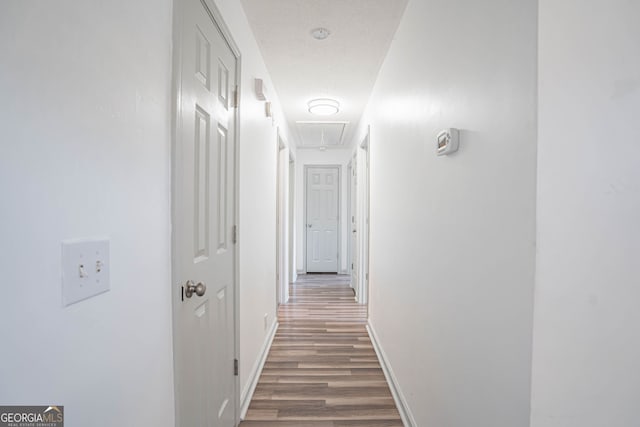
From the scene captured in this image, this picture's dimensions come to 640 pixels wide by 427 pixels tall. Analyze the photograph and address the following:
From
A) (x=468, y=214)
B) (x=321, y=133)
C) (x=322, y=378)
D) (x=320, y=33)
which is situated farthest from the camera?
(x=321, y=133)

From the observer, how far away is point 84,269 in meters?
0.65

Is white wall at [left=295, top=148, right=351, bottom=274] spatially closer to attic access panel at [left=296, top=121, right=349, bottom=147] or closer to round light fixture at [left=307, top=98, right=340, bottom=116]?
attic access panel at [left=296, top=121, right=349, bottom=147]

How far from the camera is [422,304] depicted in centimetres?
158

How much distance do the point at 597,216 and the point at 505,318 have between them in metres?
0.33

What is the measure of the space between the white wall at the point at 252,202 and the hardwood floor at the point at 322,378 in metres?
0.20

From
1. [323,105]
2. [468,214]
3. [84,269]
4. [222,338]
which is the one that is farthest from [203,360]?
[323,105]

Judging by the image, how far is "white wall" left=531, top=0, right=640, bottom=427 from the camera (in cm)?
67

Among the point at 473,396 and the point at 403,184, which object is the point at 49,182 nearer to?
the point at 473,396

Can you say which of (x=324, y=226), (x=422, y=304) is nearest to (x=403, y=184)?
(x=422, y=304)

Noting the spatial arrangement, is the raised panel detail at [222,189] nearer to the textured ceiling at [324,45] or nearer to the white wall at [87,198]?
the white wall at [87,198]

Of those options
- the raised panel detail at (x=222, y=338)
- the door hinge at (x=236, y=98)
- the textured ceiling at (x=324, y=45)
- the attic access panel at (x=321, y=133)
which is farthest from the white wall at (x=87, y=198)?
the attic access panel at (x=321, y=133)

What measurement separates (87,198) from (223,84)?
1.11 m

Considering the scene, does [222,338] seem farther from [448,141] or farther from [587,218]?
[587,218]

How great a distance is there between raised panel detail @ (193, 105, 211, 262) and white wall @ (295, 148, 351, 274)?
4795 millimetres
